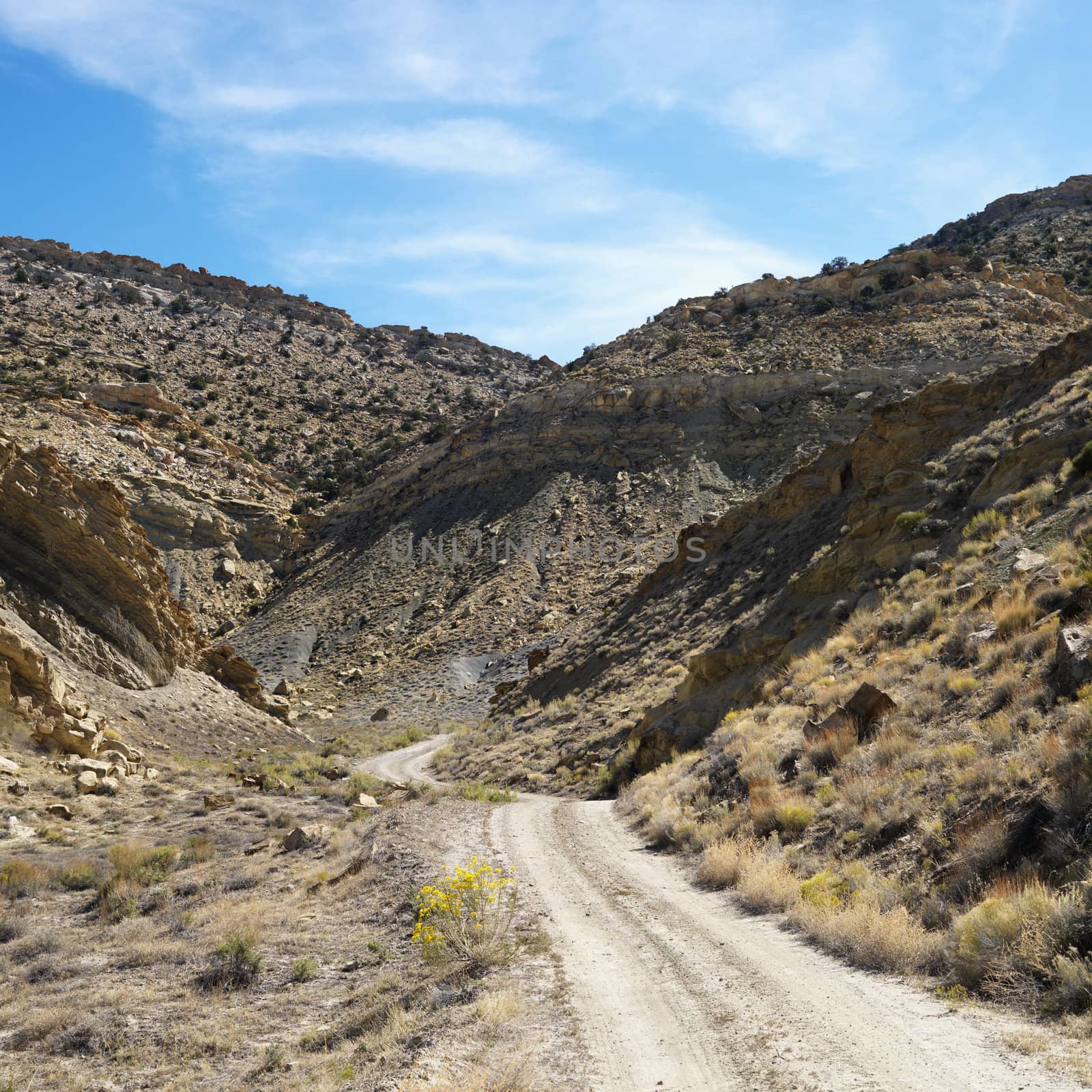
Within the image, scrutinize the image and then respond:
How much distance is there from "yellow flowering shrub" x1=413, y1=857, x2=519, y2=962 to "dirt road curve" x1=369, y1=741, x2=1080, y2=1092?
568 mm

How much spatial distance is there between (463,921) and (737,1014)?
270 centimetres

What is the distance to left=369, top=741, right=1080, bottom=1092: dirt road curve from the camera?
4277mm

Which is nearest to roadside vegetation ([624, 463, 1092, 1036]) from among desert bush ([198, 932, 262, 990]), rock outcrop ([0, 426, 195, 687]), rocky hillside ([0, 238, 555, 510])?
A: desert bush ([198, 932, 262, 990])

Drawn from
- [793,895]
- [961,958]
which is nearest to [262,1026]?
[793,895]

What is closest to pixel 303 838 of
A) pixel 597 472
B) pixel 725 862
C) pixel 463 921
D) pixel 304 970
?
pixel 304 970

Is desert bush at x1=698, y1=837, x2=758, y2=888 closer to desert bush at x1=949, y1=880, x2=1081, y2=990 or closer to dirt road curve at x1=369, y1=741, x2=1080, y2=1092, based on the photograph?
dirt road curve at x1=369, y1=741, x2=1080, y2=1092

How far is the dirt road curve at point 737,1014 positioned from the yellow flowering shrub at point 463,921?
0.57 meters

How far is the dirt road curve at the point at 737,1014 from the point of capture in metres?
4.28

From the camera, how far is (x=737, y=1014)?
17.4 feet

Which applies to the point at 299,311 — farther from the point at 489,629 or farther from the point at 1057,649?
the point at 1057,649

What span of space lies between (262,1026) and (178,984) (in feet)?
4.61

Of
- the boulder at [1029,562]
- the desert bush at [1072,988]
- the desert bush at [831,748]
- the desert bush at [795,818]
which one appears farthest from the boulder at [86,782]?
the boulder at [1029,562]

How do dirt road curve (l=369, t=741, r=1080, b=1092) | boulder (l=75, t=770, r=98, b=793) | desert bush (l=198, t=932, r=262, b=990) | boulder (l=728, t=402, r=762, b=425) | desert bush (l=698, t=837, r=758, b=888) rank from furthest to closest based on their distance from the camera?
boulder (l=728, t=402, r=762, b=425) < boulder (l=75, t=770, r=98, b=793) < desert bush (l=698, t=837, r=758, b=888) < desert bush (l=198, t=932, r=262, b=990) < dirt road curve (l=369, t=741, r=1080, b=1092)

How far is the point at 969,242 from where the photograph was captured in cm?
7394
